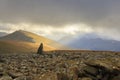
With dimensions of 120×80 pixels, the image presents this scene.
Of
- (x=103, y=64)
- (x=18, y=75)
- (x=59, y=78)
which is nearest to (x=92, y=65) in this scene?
(x=103, y=64)

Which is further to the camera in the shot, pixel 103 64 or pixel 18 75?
pixel 18 75

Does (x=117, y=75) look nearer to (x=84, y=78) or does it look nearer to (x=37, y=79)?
(x=84, y=78)

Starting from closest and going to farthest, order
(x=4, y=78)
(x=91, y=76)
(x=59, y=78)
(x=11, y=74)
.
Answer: (x=59, y=78)
(x=91, y=76)
(x=4, y=78)
(x=11, y=74)

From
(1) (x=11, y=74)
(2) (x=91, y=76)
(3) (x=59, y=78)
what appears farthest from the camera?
(1) (x=11, y=74)

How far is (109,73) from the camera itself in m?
34.4

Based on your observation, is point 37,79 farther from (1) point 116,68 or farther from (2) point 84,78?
(1) point 116,68

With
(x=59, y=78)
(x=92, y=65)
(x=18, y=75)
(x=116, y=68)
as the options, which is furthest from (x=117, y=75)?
(x=18, y=75)

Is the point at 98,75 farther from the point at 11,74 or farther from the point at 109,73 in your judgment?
the point at 11,74

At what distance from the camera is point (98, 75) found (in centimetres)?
3422

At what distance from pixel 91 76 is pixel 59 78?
13.8ft

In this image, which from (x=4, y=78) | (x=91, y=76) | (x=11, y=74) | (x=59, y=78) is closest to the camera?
(x=59, y=78)

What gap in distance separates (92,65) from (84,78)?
2882 millimetres

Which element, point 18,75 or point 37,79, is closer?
point 37,79

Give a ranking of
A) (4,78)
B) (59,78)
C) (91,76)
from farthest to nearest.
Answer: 1. (4,78)
2. (91,76)
3. (59,78)
